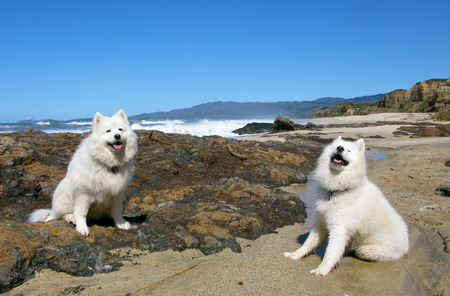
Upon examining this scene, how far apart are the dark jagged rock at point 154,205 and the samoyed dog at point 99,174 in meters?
0.23

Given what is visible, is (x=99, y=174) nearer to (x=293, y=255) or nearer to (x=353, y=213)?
(x=293, y=255)

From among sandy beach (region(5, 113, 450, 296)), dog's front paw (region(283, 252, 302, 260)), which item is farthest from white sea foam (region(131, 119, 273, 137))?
dog's front paw (region(283, 252, 302, 260))

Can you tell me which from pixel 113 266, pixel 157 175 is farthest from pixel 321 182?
pixel 157 175

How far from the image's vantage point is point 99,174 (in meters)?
4.39

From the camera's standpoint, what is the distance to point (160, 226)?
16.2 feet

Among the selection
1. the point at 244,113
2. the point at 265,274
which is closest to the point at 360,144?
the point at 265,274

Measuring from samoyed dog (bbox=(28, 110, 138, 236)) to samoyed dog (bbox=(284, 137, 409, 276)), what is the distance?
2.49 metres

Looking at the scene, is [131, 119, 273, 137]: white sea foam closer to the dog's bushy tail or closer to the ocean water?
the ocean water

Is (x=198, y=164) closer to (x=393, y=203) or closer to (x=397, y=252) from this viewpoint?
(x=393, y=203)

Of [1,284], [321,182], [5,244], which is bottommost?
[1,284]

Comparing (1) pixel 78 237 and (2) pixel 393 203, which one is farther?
(2) pixel 393 203

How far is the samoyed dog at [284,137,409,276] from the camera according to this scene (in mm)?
4305

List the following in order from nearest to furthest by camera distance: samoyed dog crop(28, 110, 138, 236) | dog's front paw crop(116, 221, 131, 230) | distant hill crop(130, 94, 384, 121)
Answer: samoyed dog crop(28, 110, 138, 236) → dog's front paw crop(116, 221, 131, 230) → distant hill crop(130, 94, 384, 121)

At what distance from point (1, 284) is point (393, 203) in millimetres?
6813
